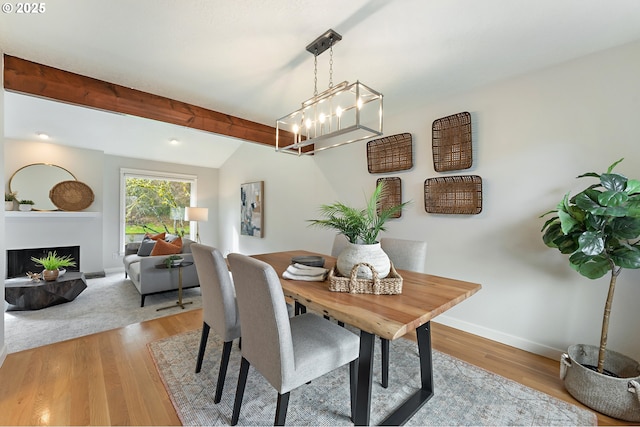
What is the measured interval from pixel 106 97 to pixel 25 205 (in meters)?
3.30

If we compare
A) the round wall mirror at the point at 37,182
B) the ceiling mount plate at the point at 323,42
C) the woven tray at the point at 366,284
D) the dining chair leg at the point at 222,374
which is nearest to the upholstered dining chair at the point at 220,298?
the dining chair leg at the point at 222,374

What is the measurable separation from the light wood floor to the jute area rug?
0.36 ft

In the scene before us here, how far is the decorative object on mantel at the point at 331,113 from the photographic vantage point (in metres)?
1.61

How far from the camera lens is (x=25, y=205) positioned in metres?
4.14

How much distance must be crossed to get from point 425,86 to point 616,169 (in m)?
1.54

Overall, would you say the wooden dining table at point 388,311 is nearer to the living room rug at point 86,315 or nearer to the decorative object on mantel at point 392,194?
the decorative object on mantel at point 392,194

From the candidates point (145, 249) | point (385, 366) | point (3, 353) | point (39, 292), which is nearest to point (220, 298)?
point (385, 366)

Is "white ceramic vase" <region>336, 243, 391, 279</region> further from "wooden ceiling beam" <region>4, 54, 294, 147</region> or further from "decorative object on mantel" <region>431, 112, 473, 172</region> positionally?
"wooden ceiling beam" <region>4, 54, 294, 147</region>

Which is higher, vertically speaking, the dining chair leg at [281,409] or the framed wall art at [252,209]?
the framed wall art at [252,209]

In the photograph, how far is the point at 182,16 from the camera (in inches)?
64.8

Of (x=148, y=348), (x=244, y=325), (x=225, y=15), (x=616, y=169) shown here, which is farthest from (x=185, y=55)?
(x=616, y=169)

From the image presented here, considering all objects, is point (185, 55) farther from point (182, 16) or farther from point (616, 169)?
point (616, 169)

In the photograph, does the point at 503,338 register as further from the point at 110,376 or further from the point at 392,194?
the point at 110,376

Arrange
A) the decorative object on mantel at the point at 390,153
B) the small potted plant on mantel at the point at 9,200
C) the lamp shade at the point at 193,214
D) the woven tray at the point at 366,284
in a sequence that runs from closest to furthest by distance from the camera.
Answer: the woven tray at the point at 366,284 < the decorative object on mantel at the point at 390,153 < the small potted plant on mantel at the point at 9,200 < the lamp shade at the point at 193,214
